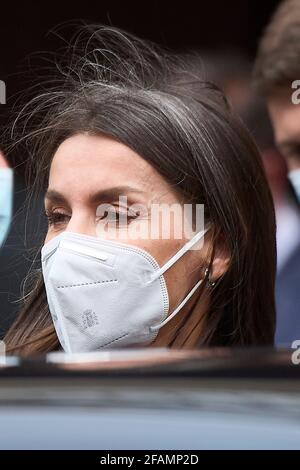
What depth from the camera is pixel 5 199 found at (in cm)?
342

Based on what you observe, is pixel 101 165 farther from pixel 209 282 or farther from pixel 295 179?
pixel 295 179

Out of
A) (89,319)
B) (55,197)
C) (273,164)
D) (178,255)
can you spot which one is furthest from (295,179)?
(89,319)

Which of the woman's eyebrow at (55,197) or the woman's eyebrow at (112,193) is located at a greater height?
the woman's eyebrow at (55,197)

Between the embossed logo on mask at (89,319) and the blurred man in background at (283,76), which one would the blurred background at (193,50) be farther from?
the embossed logo on mask at (89,319)

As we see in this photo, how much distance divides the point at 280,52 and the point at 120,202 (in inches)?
40.8

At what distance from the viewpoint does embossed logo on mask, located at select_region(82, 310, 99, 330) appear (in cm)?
283

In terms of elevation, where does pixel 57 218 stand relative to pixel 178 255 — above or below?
above

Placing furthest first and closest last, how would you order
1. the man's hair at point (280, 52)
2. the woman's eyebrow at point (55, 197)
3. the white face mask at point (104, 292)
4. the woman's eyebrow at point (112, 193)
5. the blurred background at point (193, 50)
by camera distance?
the man's hair at point (280, 52) < the blurred background at point (193, 50) < the woman's eyebrow at point (55, 197) < the woman's eyebrow at point (112, 193) < the white face mask at point (104, 292)

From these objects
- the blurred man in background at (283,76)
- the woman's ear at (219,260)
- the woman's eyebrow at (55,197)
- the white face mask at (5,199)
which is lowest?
the woman's ear at (219,260)

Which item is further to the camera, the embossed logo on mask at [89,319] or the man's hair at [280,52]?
the man's hair at [280,52]

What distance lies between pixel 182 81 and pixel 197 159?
0.45m

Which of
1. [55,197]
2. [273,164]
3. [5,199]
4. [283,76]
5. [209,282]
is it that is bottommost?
[209,282]

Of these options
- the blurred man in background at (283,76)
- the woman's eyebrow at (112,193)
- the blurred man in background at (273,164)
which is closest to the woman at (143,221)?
the woman's eyebrow at (112,193)

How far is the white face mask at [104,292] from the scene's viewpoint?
279 cm
